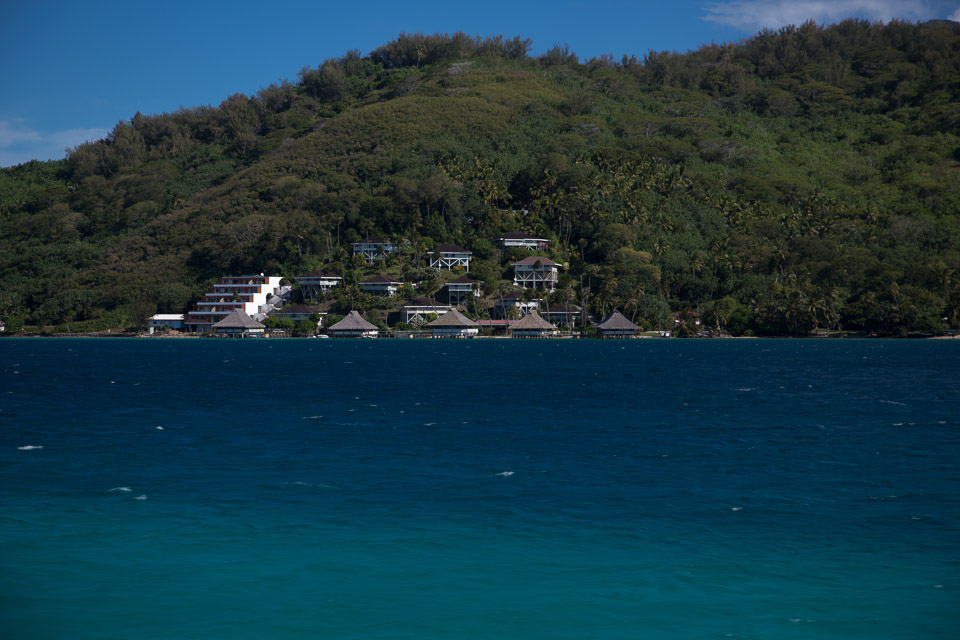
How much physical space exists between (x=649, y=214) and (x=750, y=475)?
465ft

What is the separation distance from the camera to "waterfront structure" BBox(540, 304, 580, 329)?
13862cm

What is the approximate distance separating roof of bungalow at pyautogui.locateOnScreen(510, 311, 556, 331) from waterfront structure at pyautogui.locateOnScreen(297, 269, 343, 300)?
3412 cm

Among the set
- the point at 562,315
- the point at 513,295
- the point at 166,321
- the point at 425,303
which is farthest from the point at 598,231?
the point at 166,321

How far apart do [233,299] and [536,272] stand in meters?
54.9

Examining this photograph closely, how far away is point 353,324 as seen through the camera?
5290 inches

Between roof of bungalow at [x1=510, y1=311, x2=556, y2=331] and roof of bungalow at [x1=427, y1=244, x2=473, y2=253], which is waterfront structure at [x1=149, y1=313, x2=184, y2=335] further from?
roof of bungalow at [x1=510, y1=311, x2=556, y2=331]

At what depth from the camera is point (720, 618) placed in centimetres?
1271

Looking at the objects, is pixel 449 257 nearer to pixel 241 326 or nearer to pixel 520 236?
pixel 520 236

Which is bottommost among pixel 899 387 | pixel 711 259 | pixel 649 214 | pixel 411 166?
pixel 899 387

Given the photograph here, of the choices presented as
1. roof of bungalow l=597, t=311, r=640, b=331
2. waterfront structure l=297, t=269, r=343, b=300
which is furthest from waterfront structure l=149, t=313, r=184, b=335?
roof of bungalow l=597, t=311, r=640, b=331

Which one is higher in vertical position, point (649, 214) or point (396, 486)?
point (649, 214)

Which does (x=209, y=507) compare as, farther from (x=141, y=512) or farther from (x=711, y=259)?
(x=711, y=259)

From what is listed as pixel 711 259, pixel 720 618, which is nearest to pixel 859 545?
pixel 720 618

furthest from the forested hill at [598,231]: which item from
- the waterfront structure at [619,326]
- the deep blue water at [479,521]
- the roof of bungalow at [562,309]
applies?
the deep blue water at [479,521]
